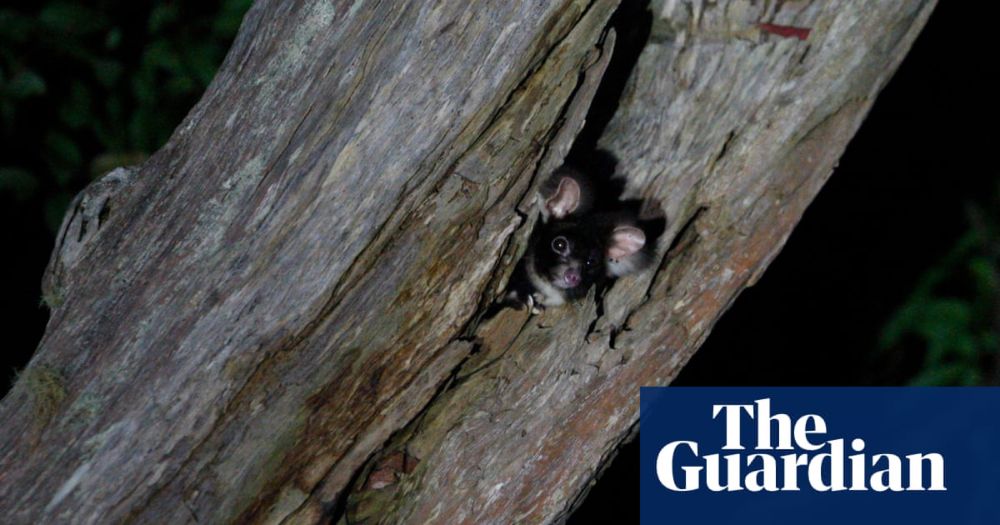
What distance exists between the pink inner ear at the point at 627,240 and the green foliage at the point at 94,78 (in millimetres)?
2593

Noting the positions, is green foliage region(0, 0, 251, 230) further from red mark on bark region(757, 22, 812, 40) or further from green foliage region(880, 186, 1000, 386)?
green foliage region(880, 186, 1000, 386)

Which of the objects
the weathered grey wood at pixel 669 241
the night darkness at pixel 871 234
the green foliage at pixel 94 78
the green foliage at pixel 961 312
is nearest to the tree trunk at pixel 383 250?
the weathered grey wood at pixel 669 241

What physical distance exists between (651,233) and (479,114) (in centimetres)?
84

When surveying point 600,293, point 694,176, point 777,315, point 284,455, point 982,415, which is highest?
point 777,315

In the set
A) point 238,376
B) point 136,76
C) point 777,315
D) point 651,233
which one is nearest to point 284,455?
point 238,376

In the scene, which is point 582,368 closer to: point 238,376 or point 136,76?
point 238,376

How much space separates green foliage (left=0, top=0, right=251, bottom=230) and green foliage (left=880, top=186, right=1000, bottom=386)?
4.02 m

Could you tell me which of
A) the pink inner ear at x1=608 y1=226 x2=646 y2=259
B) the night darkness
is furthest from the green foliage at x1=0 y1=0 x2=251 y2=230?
the night darkness

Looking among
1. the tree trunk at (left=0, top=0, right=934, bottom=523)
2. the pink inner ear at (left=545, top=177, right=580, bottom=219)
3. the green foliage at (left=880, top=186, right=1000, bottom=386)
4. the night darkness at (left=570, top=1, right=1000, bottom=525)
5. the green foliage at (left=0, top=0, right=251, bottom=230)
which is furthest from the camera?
the night darkness at (left=570, top=1, right=1000, bottom=525)

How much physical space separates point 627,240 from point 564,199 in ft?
1.06

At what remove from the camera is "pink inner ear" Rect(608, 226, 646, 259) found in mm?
3496

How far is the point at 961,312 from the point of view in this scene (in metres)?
5.87

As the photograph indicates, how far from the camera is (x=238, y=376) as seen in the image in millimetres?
3150

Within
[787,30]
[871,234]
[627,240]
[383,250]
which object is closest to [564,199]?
[627,240]
